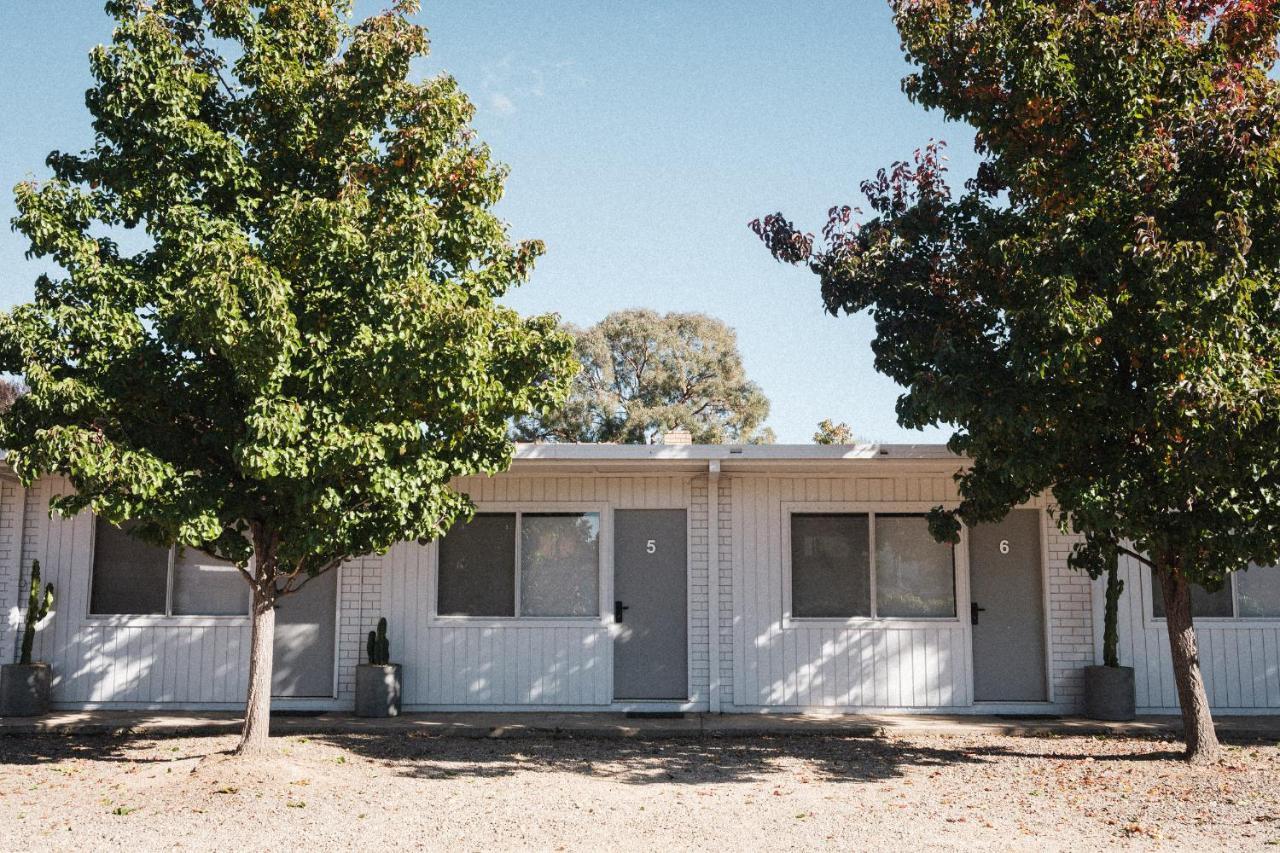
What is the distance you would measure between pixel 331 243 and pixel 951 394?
15.4ft

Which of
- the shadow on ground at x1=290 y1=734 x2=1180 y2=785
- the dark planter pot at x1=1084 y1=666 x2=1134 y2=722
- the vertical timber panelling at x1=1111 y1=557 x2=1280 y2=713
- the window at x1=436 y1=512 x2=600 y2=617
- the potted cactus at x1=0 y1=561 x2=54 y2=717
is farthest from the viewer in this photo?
the window at x1=436 y1=512 x2=600 y2=617

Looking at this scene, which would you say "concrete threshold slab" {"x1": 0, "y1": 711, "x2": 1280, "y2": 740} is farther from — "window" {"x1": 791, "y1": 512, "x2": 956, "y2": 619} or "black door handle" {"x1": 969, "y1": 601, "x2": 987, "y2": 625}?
"window" {"x1": 791, "y1": 512, "x2": 956, "y2": 619}

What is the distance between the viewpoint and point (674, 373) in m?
40.2

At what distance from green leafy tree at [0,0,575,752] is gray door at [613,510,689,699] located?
3.06m

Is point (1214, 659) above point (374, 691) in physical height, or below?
above

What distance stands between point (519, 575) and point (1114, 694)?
612 cm

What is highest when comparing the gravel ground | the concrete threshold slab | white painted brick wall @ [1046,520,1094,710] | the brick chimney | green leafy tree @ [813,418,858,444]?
A: green leafy tree @ [813,418,858,444]

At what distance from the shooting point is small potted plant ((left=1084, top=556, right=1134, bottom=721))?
10445 millimetres

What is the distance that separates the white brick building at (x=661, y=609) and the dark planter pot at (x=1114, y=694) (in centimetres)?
36

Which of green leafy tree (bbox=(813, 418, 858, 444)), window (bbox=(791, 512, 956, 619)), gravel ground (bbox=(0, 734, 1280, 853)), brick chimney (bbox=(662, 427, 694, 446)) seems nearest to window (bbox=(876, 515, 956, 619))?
window (bbox=(791, 512, 956, 619))

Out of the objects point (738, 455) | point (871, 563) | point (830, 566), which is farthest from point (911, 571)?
point (738, 455)

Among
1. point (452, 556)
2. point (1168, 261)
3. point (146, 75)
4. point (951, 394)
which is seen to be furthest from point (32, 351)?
point (1168, 261)

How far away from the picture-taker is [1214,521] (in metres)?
7.56

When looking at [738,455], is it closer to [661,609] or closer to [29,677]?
[661,609]
